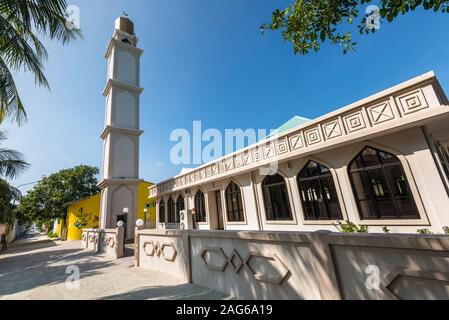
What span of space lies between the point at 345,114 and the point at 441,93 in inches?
102

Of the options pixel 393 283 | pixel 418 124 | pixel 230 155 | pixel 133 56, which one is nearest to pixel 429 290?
pixel 393 283

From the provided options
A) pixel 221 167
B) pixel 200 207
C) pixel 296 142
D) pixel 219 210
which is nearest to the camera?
pixel 296 142

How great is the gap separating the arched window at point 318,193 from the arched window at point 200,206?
24.9 ft

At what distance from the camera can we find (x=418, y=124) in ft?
20.2

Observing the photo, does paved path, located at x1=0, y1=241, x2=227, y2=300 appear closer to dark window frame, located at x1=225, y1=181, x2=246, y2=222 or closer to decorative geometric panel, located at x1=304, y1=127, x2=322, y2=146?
dark window frame, located at x1=225, y1=181, x2=246, y2=222

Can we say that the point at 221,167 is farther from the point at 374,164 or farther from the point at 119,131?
the point at 119,131

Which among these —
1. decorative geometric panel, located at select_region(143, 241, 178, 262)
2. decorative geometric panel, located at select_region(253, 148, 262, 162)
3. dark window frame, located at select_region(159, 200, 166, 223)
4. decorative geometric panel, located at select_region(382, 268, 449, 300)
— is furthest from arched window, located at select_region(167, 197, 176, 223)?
decorative geometric panel, located at select_region(382, 268, 449, 300)

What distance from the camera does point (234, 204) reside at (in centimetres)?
1220

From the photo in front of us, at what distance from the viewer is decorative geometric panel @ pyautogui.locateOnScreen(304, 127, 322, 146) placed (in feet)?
27.3

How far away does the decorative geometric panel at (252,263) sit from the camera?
10.4 ft

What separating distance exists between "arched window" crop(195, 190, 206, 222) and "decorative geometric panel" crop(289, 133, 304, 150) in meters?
7.94

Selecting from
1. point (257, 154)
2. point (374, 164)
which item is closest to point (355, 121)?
point (374, 164)

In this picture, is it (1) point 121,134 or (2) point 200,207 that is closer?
(2) point 200,207

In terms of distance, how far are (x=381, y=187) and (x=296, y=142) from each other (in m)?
3.50
